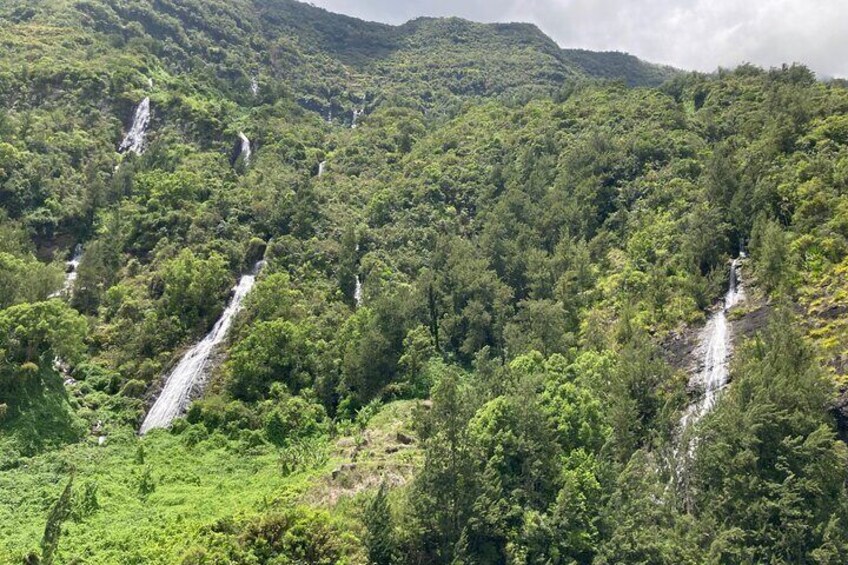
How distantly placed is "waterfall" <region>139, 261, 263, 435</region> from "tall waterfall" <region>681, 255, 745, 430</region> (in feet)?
125

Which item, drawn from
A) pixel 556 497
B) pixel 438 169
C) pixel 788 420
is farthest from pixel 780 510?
pixel 438 169

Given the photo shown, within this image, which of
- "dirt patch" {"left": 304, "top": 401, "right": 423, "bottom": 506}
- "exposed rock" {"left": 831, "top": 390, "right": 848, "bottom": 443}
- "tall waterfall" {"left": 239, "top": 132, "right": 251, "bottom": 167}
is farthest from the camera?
"tall waterfall" {"left": 239, "top": 132, "right": 251, "bottom": 167}

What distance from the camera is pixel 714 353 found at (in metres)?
47.9

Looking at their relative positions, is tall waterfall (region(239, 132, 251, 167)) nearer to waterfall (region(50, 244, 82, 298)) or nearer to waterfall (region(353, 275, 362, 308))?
waterfall (region(50, 244, 82, 298))

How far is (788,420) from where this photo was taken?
1388 inches

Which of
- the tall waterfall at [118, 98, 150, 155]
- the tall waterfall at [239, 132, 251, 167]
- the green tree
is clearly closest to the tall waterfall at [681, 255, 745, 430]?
the green tree

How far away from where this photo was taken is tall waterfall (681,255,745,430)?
44.3 m

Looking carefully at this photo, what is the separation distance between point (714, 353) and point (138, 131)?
81.6m

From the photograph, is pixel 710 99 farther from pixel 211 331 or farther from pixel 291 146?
pixel 211 331

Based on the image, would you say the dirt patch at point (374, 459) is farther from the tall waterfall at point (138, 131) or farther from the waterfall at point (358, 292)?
the tall waterfall at point (138, 131)

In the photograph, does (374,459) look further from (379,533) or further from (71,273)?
(71,273)

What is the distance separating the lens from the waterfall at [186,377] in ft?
176

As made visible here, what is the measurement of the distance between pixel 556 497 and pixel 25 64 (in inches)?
3784

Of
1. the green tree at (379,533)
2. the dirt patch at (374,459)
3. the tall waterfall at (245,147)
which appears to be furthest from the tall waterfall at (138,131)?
the green tree at (379,533)
